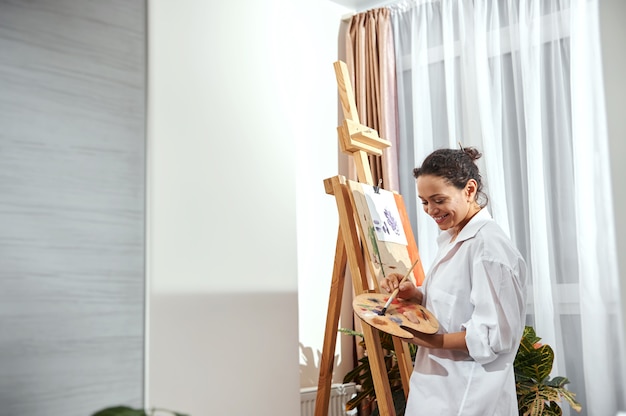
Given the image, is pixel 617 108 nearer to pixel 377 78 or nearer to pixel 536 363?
pixel 536 363

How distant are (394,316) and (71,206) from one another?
96 cm

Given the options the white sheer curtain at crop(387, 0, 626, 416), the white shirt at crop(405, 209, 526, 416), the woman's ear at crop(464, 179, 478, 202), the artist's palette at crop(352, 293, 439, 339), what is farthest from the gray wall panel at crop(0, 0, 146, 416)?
the white sheer curtain at crop(387, 0, 626, 416)

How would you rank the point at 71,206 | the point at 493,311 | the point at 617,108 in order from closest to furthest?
1. the point at 71,206
2. the point at 493,311
3. the point at 617,108

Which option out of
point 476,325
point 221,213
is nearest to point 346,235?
point 221,213

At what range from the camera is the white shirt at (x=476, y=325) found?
5.85 feet

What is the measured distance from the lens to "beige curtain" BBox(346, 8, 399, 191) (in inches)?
138

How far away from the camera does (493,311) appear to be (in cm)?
177

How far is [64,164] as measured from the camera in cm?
150

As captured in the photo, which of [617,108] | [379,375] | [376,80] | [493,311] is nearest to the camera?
[493,311]

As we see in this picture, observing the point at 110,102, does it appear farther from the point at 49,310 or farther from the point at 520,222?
the point at 520,222

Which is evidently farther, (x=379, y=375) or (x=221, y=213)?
(x=379, y=375)

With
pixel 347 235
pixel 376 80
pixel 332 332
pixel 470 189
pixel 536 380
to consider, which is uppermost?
pixel 376 80

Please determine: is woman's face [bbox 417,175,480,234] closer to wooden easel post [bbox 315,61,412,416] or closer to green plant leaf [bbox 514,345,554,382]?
wooden easel post [bbox 315,61,412,416]

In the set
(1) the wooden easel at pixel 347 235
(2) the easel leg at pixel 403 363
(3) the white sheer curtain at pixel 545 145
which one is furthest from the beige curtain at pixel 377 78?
(2) the easel leg at pixel 403 363
